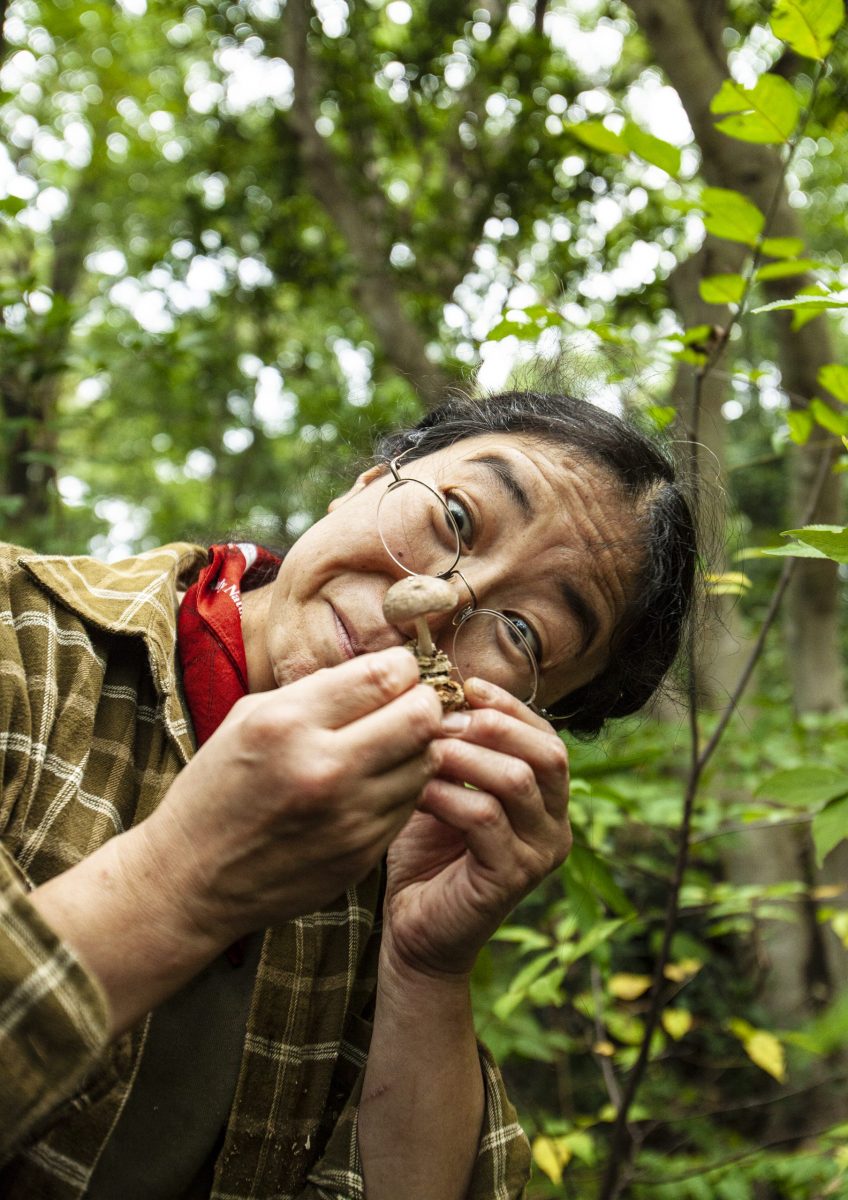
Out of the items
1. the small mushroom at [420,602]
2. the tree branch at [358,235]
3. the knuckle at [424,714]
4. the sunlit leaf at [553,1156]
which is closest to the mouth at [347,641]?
the small mushroom at [420,602]

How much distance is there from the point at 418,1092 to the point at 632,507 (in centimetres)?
106

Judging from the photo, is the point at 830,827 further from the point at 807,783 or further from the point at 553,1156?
the point at 553,1156

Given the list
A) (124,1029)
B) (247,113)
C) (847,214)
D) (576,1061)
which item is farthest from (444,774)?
(247,113)

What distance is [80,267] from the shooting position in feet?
32.1

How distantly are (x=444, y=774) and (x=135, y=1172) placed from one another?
75 centimetres

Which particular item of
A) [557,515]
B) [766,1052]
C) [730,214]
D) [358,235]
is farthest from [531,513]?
[358,235]

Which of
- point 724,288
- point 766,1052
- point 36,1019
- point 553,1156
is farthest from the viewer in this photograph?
point 766,1052

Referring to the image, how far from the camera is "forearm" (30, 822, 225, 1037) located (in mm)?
883

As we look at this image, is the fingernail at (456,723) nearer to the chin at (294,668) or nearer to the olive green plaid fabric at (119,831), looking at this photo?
the chin at (294,668)

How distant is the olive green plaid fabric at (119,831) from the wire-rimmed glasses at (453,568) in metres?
0.43

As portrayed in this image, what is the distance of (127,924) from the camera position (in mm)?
892

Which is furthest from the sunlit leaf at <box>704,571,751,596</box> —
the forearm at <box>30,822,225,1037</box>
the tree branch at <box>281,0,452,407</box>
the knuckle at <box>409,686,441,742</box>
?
the tree branch at <box>281,0,452,407</box>

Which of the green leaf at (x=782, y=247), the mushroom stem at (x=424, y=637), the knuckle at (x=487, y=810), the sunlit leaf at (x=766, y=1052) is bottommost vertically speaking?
the sunlit leaf at (x=766, y=1052)

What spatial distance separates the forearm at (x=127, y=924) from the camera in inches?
34.8
